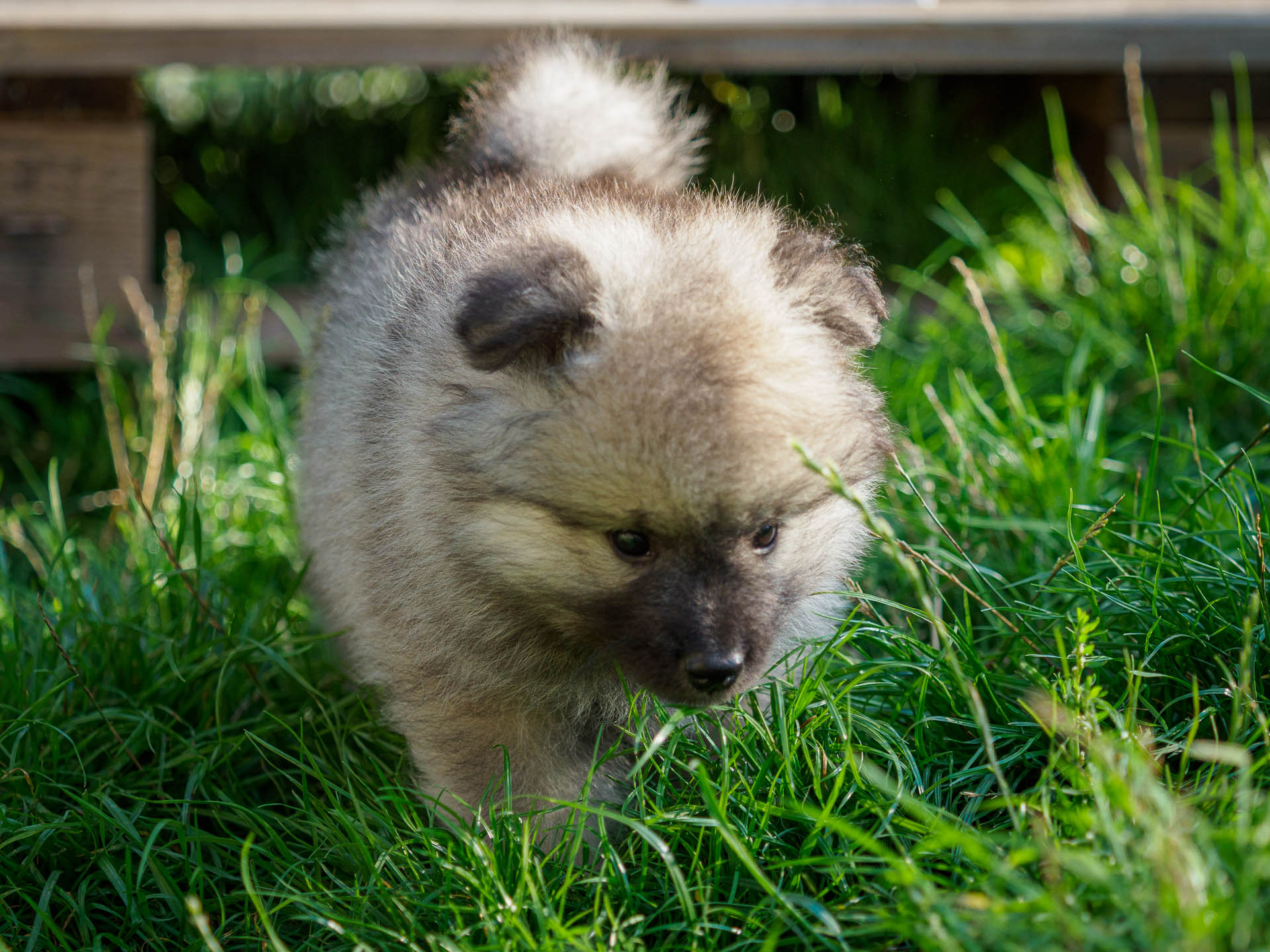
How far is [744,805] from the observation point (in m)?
1.92

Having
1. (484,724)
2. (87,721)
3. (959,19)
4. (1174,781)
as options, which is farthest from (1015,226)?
(87,721)

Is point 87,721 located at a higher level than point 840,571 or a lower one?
lower

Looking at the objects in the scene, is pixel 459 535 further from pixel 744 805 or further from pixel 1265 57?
pixel 1265 57

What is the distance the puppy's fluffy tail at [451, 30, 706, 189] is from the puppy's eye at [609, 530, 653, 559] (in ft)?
3.89

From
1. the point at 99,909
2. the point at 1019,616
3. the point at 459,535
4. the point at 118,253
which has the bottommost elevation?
the point at 99,909

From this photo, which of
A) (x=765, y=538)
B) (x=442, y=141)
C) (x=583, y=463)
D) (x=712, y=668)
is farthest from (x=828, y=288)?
(x=442, y=141)

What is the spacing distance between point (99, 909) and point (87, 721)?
0.46m

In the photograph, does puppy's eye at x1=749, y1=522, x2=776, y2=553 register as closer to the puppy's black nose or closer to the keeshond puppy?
the keeshond puppy

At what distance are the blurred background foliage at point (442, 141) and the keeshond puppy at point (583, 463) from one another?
8.27 feet

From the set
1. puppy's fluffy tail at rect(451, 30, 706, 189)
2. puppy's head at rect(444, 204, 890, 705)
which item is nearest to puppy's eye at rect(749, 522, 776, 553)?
puppy's head at rect(444, 204, 890, 705)

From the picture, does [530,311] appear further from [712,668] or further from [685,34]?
[685,34]

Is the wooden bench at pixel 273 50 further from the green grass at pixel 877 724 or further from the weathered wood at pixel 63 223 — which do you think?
the green grass at pixel 877 724

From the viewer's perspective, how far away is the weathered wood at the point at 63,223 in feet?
12.6

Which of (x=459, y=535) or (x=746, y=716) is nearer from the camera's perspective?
(x=459, y=535)
